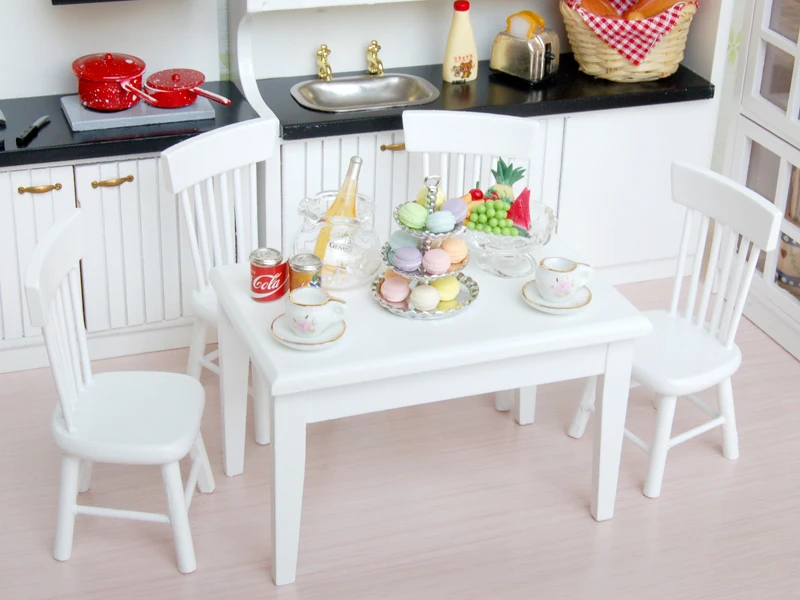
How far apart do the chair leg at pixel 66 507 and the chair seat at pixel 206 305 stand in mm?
542

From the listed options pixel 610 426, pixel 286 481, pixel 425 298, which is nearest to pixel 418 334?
pixel 425 298

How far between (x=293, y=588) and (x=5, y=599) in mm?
652

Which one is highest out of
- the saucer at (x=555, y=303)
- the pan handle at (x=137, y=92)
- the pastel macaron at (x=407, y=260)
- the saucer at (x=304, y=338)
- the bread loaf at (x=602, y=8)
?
the bread loaf at (x=602, y=8)

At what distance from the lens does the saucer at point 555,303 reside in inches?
99.4

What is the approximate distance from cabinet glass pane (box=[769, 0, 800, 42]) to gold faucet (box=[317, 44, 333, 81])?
1438 mm

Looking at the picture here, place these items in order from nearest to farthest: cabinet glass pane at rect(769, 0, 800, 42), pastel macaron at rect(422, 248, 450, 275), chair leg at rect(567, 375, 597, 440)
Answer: pastel macaron at rect(422, 248, 450, 275) < chair leg at rect(567, 375, 597, 440) < cabinet glass pane at rect(769, 0, 800, 42)

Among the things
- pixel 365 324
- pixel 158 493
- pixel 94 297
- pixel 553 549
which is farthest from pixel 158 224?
pixel 553 549

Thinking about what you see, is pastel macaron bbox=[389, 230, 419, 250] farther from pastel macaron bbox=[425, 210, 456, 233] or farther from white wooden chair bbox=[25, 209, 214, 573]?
white wooden chair bbox=[25, 209, 214, 573]

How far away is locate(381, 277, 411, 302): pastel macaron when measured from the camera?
8.21 feet

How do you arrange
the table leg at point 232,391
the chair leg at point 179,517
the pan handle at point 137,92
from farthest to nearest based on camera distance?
the pan handle at point 137,92
the table leg at point 232,391
the chair leg at point 179,517

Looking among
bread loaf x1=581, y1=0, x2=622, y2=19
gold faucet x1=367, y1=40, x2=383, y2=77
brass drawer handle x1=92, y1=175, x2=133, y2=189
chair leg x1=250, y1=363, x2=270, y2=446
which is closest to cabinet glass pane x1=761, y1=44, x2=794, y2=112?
bread loaf x1=581, y1=0, x2=622, y2=19

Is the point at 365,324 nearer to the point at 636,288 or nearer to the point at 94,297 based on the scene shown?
the point at 94,297

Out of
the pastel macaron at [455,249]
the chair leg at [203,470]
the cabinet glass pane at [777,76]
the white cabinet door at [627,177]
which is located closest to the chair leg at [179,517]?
the chair leg at [203,470]

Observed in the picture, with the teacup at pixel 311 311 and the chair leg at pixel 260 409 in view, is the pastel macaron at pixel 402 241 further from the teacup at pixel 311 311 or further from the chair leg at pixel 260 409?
the chair leg at pixel 260 409
